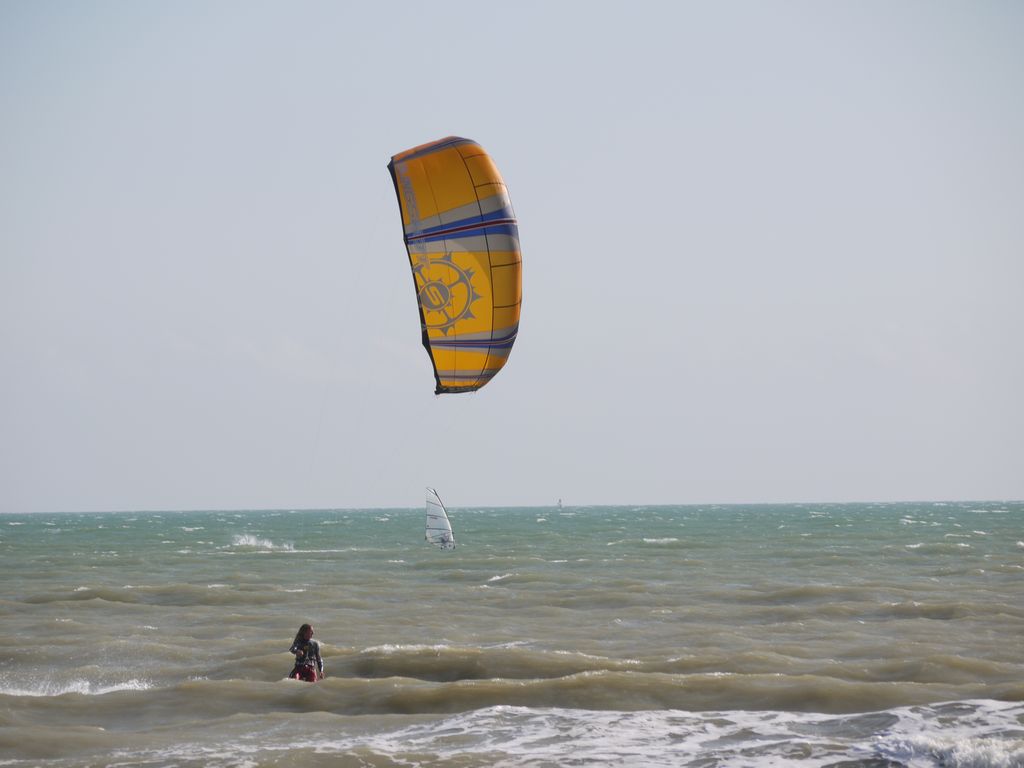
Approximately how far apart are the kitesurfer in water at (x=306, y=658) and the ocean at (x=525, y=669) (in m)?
0.32

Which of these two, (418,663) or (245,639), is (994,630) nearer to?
(418,663)

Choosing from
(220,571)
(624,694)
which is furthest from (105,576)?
(624,694)

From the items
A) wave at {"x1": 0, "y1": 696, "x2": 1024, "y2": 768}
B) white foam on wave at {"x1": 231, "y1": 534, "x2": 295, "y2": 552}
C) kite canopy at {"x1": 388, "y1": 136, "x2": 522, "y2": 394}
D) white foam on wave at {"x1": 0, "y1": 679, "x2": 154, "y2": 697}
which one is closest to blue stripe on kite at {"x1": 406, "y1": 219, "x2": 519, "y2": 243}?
kite canopy at {"x1": 388, "y1": 136, "x2": 522, "y2": 394}

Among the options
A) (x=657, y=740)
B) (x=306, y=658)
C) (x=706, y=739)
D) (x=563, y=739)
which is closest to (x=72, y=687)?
(x=306, y=658)

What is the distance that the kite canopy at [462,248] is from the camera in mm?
15875

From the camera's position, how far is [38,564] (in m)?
41.1

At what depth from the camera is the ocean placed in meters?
12.0

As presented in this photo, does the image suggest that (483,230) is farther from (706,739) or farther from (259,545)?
(259,545)

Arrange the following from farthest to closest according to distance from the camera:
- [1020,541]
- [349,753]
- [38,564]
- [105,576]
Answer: [1020,541] < [38,564] < [105,576] < [349,753]

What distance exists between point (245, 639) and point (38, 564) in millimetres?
24580

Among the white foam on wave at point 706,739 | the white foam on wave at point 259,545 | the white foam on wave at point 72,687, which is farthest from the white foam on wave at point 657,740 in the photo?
the white foam on wave at point 259,545

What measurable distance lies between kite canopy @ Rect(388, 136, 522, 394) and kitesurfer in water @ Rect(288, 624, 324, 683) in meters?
4.65

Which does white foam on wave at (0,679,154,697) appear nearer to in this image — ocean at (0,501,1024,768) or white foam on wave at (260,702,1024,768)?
ocean at (0,501,1024,768)

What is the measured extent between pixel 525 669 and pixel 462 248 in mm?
6476
